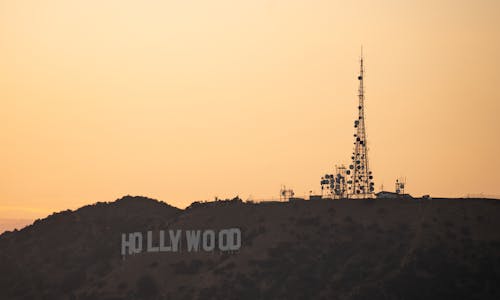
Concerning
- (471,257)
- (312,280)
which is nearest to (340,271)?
(312,280)

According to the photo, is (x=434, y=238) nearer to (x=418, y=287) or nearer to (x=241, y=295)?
(x=418, y=287)

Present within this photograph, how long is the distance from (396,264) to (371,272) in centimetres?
317

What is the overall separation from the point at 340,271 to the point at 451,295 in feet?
57.2

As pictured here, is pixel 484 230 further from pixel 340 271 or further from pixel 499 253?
pixel 340 271

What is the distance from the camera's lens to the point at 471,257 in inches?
7638

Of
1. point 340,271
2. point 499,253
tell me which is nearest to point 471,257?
point 499,253

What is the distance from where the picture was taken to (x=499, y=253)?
19425cm

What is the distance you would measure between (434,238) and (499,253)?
8.83 m

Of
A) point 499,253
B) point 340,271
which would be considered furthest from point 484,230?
point 340,271

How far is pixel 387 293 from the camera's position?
620ft

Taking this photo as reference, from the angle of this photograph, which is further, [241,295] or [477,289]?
[241,295]

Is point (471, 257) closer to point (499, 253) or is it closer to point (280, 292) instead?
point (499, 253)

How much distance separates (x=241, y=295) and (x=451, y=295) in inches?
1073

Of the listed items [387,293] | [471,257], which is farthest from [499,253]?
[387,293]
